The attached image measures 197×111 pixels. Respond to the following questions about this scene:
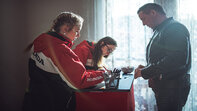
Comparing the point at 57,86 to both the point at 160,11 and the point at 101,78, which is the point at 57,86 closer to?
the point at 101,78

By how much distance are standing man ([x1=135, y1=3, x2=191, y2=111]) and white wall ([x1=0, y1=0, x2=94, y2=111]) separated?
115 centimetres

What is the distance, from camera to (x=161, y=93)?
136 cm

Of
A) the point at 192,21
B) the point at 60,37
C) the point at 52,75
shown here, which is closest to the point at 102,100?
the point at 52,75

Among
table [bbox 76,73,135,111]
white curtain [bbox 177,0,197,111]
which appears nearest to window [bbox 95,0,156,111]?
white curtain [bbox 177,0,197,111]

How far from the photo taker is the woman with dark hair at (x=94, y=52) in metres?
1.84

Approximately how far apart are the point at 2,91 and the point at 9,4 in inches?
44.9

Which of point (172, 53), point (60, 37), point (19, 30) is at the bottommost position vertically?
point (172, 53)

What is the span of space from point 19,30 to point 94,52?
48.6 inches

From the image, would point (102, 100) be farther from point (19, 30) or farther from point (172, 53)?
point (19, 30)

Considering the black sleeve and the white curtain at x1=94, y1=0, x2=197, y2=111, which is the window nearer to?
the white curtain at x1=94, y1=0, x2=197, y2=111

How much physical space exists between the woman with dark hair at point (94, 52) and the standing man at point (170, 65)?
58 centimetres

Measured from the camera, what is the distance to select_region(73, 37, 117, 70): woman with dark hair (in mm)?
1844

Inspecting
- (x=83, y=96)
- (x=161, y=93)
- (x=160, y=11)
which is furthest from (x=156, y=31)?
(x=83, y=96)

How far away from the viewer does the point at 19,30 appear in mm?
2385
